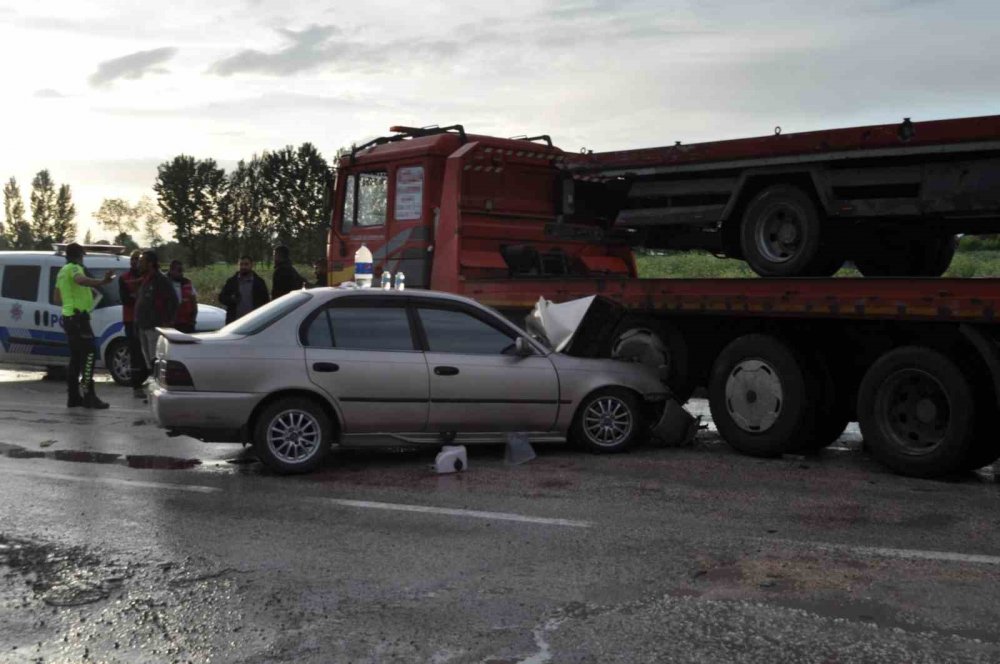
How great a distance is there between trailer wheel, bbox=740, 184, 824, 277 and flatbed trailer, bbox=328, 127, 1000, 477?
1.56ft

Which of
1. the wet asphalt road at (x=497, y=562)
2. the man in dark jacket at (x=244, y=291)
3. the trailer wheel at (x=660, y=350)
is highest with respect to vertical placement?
the man in dark jacket at (x=244, y=291)

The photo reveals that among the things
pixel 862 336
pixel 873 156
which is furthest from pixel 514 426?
pixel 873 156

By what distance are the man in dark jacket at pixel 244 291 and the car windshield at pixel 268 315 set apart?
16.4ft

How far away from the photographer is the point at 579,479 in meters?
7.68

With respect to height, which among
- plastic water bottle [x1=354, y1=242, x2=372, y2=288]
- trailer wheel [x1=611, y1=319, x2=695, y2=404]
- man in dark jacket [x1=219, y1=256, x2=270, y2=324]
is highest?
plastic water bottle [x1=354, y1=242, x2=372, y2=288]

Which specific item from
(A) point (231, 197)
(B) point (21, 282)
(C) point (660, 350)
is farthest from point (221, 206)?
(C) point (660, 350)

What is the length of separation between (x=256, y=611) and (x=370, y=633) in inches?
A: 22.7

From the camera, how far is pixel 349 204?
1210 centimetres

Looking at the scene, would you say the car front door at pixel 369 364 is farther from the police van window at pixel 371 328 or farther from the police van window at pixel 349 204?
the police van window at pixel 349 204

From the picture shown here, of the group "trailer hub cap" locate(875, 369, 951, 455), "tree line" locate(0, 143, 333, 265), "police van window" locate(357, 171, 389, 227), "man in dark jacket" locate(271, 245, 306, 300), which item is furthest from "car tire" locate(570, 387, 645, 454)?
"tree line" locate(0, 143, 333, 265)

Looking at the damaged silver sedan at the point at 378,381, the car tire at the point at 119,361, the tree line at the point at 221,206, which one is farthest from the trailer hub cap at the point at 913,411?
the tree line at the point at 221,206

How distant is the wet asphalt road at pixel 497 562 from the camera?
169 inches

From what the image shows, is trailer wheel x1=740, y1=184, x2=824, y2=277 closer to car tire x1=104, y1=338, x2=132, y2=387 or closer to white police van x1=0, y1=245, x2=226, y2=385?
car tire x1=104, y1=338, x2=132, y2=387

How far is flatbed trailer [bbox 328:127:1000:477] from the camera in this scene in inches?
297
